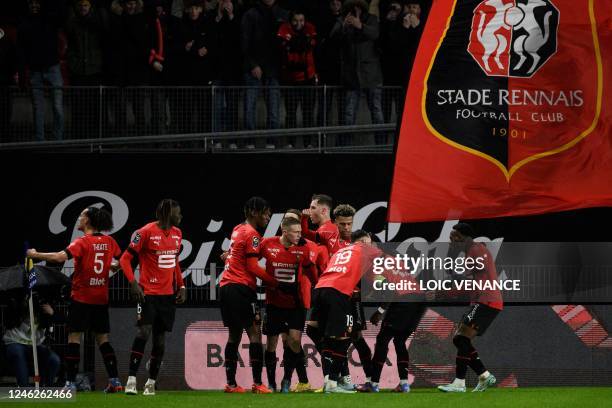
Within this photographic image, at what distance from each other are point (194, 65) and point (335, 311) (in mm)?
6403

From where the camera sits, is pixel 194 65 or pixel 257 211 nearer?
pixel 257 211

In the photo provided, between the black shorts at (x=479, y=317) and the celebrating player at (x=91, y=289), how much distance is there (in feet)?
13.3

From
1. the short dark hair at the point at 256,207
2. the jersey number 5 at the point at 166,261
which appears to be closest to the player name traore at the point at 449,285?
the short dark hair at the point at 256,207

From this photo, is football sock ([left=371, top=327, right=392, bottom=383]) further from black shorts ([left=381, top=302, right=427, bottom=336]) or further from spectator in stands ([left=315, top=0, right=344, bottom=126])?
spectator in stands ([left=315, top=0, right=344, bottom=126])

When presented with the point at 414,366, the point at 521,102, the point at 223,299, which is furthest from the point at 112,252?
the point at 521,102

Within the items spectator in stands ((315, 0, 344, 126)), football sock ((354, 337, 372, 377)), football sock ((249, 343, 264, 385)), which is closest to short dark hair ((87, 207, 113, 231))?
football sock ((249, 343, 264, 385))

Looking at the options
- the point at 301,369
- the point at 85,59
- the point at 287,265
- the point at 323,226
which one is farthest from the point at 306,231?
the point at 85,59

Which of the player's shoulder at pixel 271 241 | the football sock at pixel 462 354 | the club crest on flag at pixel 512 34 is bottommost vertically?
the football sock at pixel 462 354

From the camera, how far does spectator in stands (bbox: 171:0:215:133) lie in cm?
1830

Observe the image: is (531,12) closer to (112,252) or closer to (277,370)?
(112,252)

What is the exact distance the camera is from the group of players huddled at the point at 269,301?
13594 mm

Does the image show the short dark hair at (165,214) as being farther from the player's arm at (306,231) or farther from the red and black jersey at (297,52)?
the red and black jersey at (297,52)

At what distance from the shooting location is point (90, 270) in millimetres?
14047

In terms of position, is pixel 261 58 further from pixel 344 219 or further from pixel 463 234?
pixel 463 234
